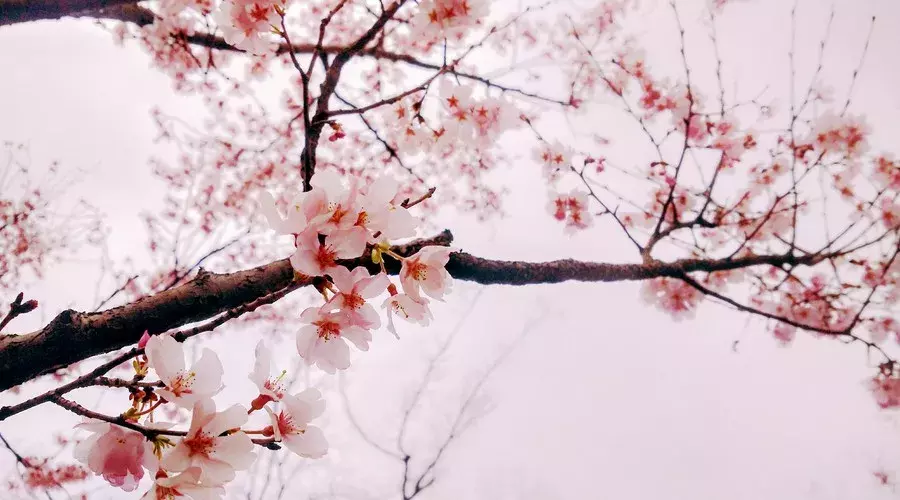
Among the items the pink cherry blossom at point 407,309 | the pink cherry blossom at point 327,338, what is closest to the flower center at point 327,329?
the pink cherry blossom at point 327,338

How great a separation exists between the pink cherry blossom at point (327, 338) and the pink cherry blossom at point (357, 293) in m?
0.03

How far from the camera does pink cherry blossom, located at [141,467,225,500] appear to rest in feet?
3.09

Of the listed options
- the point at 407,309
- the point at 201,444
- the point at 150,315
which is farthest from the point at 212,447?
the point at 150,315

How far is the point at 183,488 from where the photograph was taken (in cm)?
95

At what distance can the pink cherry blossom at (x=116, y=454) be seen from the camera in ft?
3.09

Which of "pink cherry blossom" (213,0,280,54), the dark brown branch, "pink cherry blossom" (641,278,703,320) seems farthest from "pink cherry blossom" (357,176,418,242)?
"pink cherry blossom" (641,278,703,320)

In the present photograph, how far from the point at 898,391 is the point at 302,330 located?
221 inches

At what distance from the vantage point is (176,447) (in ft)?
3.02

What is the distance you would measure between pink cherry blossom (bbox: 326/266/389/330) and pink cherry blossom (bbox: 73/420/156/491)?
1.49 ft

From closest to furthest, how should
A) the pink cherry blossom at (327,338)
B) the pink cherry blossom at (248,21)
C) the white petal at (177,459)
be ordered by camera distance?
the white petal at (177,459) < the pink cherry blossom at (327,338) < the pink cherry blossom at (248,21)

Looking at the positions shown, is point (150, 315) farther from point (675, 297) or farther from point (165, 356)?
point (675, 297)

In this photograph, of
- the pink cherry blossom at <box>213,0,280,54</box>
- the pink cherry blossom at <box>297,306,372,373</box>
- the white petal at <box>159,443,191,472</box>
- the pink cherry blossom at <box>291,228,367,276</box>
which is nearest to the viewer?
the white petal at <box>159,443,191,472</box>

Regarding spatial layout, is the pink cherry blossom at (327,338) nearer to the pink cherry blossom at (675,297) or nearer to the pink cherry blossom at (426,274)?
the pink cherry blossom at (426,274)

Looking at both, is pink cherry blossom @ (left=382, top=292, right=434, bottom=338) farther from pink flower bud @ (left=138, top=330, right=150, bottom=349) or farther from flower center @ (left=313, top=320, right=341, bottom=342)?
pink flower bud @ (left=138, top=330, right=150, bottom=349)
